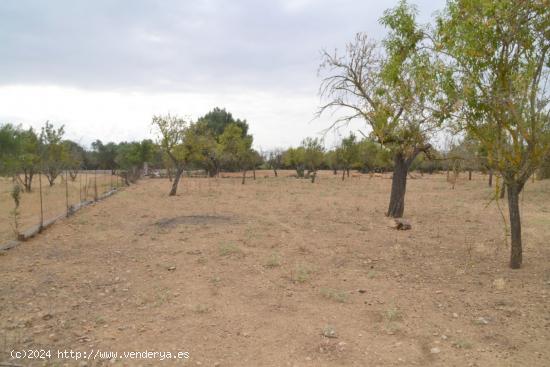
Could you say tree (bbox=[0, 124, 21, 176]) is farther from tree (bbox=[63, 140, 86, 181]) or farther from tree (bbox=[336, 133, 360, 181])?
tree (bbox=[336, 133, 360, 181])

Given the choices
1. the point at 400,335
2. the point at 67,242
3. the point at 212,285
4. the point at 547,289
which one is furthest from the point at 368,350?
the point at 67,242

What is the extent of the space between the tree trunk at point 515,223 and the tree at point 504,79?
15 mm

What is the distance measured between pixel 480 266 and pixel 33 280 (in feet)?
23.6

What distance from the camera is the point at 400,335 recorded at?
417cm

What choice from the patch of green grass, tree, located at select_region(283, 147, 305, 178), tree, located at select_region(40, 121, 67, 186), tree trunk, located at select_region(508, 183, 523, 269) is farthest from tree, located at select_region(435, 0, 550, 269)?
tree, located at select_region(283, 147, 305, 178)

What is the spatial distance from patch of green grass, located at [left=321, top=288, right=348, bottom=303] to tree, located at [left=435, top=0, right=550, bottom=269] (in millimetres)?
2934

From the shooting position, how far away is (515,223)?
6219mm

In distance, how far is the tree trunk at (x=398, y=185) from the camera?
471 inches

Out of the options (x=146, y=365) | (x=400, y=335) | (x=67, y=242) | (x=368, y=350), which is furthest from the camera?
(x=67, y=242)

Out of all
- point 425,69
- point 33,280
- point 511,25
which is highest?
point 511,25

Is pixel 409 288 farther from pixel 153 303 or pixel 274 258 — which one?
pixel 153 303

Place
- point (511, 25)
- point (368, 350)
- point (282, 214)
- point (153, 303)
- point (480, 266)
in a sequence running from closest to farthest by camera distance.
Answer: point (368, 350) < point (153, 303) < point (511, 25) < point (480, 266) < point (282, 214)

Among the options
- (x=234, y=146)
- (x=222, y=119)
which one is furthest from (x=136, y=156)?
(x=222, y=119)

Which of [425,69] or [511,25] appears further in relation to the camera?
[425,69]
